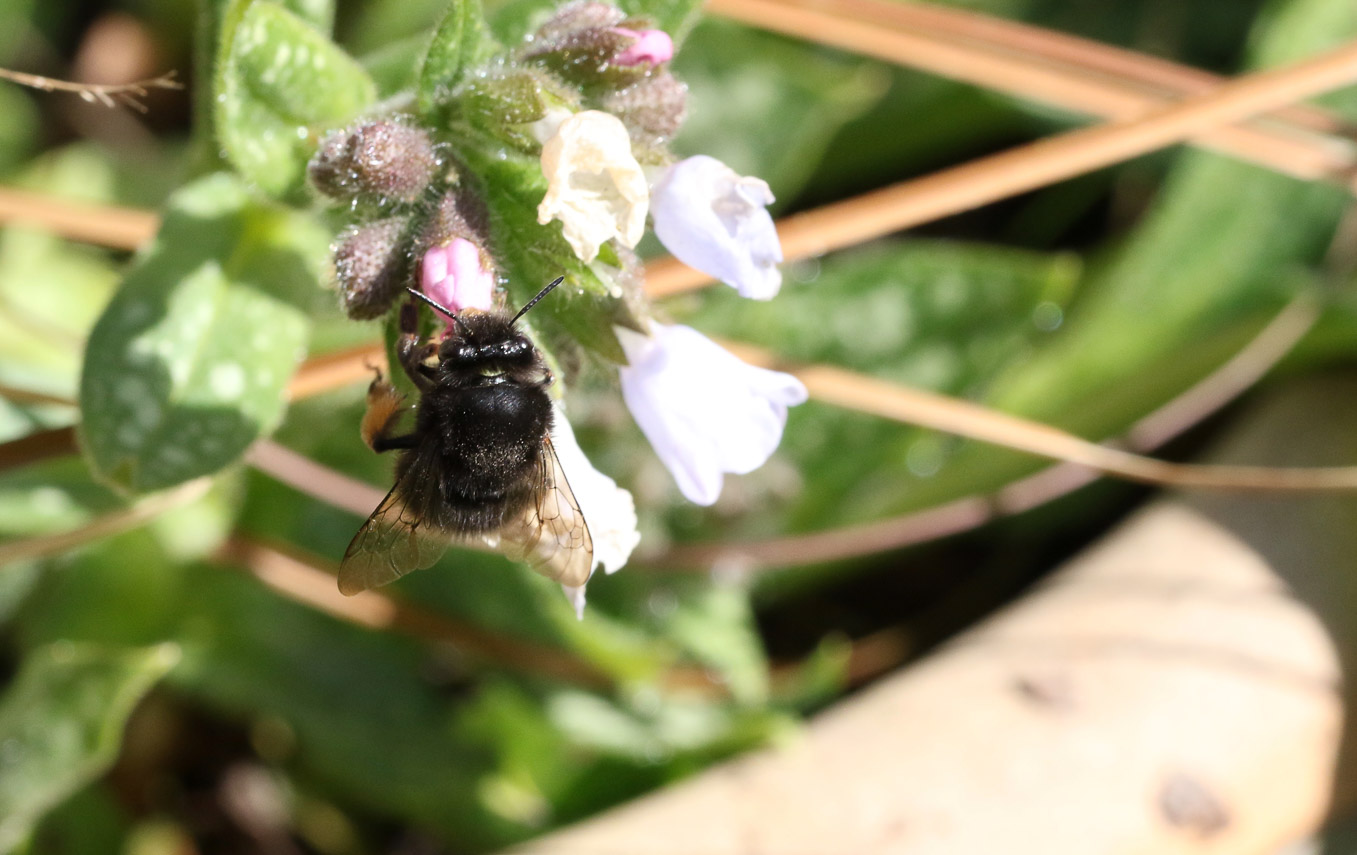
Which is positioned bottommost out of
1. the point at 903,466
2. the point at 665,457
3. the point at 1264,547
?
the point at 665,457

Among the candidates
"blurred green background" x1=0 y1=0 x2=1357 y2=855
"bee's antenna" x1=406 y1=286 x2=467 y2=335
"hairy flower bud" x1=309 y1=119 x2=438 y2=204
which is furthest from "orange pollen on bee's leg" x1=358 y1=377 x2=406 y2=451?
"blurred green background" x1=0 y1=0 x2=1357 y2=855

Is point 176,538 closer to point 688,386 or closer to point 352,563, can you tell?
point 352,563

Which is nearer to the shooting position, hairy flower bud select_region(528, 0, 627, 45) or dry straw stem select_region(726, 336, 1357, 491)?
hairy flower bud select_region(528, 0, 627, 45)

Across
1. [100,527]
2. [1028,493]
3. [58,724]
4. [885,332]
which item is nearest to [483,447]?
[100,527]

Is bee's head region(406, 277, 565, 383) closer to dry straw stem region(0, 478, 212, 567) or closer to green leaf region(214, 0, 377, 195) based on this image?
green leaf region(214, 0, 377, 195)

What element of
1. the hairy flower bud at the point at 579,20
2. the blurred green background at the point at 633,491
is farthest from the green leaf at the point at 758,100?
the hairy flower bud at the point at 579,20

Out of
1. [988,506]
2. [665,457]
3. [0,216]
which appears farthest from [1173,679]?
[0,216]

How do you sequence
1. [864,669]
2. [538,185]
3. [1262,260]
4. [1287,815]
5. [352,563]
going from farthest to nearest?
[1262,260]
[864,669]
[1287,815]
[538,185]
[352,563]

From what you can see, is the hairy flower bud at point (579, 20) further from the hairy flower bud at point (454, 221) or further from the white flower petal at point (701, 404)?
the white flower petal at point (701, 404)
